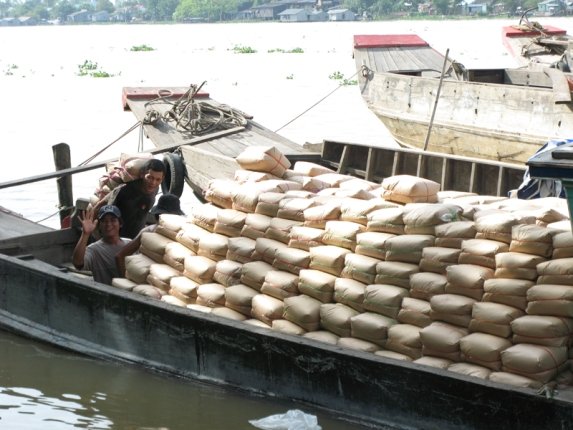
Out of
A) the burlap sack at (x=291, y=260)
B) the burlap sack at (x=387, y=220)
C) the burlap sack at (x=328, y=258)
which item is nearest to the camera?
the burlap sack at (x=387, y=220)

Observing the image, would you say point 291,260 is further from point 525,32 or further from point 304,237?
point 525,32

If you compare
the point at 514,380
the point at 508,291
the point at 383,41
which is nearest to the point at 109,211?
the point at 508,291

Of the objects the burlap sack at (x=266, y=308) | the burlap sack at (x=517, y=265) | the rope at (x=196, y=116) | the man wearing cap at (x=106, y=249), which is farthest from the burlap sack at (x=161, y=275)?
the rope at (x=196, y=116)

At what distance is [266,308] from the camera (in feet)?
23.3

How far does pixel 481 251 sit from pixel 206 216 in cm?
234

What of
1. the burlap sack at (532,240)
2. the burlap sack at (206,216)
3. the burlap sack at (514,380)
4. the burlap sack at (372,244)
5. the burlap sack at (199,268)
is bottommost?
the burlap sack at (514,380)

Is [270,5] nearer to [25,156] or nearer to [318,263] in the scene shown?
[25,156]

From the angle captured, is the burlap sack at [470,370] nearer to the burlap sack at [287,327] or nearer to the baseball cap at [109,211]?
the burlap sack at [287,327]

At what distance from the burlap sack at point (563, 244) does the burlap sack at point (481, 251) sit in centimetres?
32

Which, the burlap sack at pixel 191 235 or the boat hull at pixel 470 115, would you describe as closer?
the burlap sack at pixel 191 235

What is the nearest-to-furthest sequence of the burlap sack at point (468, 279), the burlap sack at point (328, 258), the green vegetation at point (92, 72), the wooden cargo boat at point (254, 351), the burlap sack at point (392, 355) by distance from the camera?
1. the wooden cargo boat at point (254, 351)
2. the burlap sack at point (468, 279)
3. the burlap sack at point (392, 355)
4. the burlap sack at point (328, 258)
5. the green vegetation at point (92, 72)

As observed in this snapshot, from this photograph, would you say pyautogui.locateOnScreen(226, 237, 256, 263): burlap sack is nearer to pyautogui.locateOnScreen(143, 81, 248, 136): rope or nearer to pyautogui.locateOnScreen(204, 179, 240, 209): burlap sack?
pyautogui.locateOnScreen(204, 179, 240, 209): burlap sack

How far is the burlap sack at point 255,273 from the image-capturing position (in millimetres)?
7215

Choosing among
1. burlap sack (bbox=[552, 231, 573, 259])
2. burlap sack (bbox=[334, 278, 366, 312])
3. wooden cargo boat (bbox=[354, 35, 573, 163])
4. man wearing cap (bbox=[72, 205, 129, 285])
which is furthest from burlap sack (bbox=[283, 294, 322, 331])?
wooden cargo boat (bbox=[354, 35, 573, 163])
